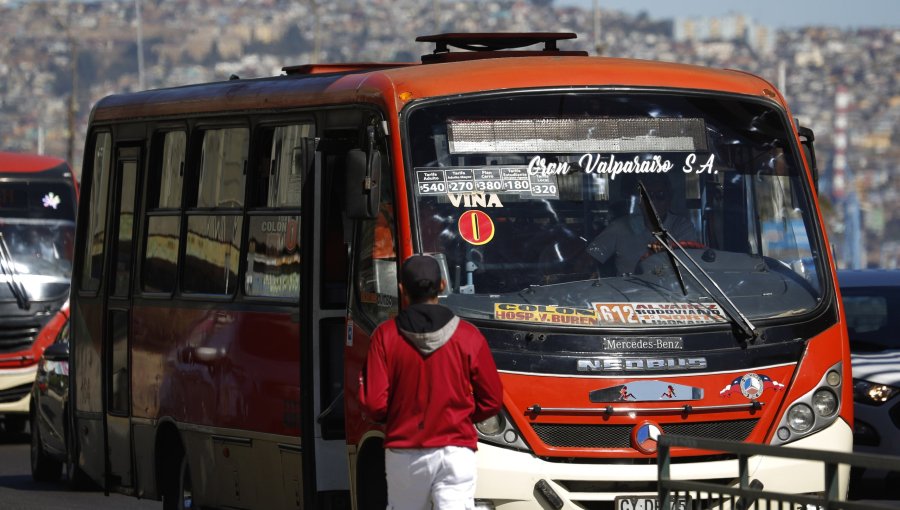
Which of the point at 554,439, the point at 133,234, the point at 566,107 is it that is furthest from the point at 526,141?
the point at 133,234

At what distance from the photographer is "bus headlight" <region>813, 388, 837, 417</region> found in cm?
945

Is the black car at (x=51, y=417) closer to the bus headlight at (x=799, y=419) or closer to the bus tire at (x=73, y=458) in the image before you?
the bus tire at (x=73, y=458)

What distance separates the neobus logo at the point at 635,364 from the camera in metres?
9.10

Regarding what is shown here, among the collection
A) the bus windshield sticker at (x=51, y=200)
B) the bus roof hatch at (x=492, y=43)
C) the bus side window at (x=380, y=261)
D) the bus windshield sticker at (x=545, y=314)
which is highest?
the bus roof hatch at (x=492, y=43)

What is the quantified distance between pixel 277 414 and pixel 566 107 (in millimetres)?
2180

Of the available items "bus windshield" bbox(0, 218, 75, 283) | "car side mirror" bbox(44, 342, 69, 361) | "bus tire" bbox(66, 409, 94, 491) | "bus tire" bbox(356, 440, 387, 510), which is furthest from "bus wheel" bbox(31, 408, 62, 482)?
"bus tire" bbox(356, 440, 387, 510)

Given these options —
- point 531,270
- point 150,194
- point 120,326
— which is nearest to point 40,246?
point 120,326

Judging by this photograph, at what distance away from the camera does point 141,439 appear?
40.3ft

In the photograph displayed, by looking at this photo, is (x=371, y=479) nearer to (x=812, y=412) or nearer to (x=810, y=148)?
(x=812, y=412)

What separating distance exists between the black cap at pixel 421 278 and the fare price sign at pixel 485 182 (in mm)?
1384

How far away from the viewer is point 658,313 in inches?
368

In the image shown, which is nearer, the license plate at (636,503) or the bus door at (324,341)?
the license plate at (636,503)

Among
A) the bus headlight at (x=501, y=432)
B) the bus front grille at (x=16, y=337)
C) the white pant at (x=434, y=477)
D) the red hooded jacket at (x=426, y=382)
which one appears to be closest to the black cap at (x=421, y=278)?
the red hooded jacket at (x=426, y=382)

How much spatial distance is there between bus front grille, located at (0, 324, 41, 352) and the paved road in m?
2.80
